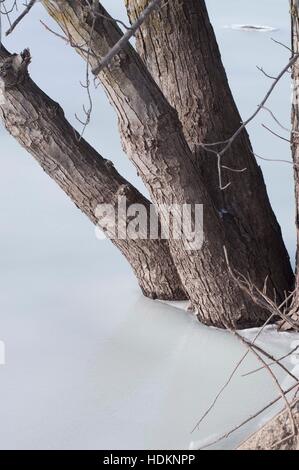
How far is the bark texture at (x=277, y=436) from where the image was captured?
7.64ft

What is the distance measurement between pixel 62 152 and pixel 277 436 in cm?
142

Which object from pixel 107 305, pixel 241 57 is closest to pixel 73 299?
pixel 107 305

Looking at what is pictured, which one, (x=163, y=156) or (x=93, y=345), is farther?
(x=93, y=345)

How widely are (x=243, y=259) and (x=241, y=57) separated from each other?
356 centimetres

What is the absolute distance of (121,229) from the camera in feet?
11.5

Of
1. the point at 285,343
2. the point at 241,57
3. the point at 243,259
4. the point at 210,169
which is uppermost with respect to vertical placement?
the point at 241,57

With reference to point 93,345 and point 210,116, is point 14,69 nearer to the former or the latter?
point 210,116

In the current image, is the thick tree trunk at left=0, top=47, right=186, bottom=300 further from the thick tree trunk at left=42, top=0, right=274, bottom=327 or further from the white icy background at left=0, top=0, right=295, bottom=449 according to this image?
the white icy background at left=0, top=0, right=295, bottom=449

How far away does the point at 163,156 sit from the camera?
320 cm

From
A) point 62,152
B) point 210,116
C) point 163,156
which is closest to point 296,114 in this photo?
point 210,116

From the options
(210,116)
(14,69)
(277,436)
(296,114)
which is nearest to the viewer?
(277,436)

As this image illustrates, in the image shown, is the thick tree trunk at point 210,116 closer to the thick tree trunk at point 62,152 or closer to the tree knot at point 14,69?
the thick tree trunk at point 62,152

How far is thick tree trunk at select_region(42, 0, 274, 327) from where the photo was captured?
2.98m
